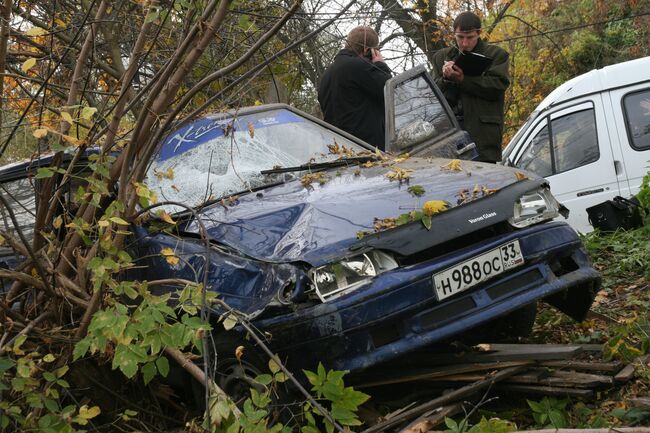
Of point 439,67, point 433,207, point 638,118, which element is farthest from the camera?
point 638,118

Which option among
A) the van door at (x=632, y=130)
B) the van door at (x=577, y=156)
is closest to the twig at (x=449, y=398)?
the van door at (x=577, y=156)

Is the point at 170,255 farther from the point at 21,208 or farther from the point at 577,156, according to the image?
the point at 577,156

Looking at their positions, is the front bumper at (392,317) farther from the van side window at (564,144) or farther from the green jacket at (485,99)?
the van side window at (564,144)

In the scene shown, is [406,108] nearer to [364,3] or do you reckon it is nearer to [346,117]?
[346,117]

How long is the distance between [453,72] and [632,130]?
2452 millimetres

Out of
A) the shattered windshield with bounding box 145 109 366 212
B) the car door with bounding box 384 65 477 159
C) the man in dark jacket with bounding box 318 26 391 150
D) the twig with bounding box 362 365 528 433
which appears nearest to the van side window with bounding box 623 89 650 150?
the man in dark jacket with bounding box 318 26 391 150

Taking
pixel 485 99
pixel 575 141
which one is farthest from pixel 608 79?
pixel 485 99

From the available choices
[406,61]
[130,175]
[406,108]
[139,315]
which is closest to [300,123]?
[406,108]

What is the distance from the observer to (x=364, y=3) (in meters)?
8.12

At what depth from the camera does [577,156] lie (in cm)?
934

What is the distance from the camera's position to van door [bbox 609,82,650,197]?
8.88m

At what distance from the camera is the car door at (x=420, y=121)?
6.11 meters

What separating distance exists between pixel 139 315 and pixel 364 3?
525 centimetres

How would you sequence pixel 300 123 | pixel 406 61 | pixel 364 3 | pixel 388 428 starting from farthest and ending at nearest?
1. pixel 406 61
2. pixel 364 3
3. pixel 300 123
4. pixel 388 428
